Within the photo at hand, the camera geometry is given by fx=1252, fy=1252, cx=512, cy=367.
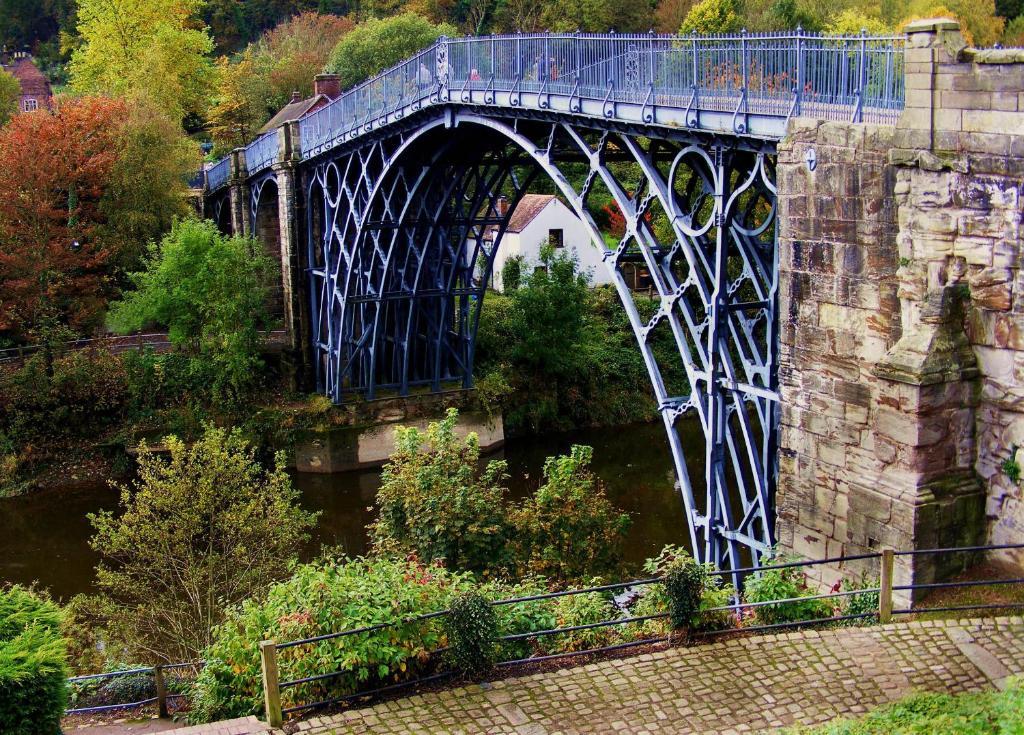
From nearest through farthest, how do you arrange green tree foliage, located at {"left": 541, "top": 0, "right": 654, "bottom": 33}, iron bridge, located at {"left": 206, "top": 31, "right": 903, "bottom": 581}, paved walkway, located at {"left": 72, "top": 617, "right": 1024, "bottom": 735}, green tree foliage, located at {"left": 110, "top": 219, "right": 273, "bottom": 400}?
paved walkway, located at {"left": 72, "top": 617, "right": 1024, "bottom": 735}, iron bridge, located at {"left": 206, "top": 31, "right": 903, "bottom": 581}, green tree foliage, located at {"left": 110, "top": 219, "right": 273, "bottom": 400}, green tree foliage, located at {"left": 541, "top": 0, "right": 654, "bottom": 33}

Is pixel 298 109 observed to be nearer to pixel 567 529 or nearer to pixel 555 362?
A: pixel 555 362

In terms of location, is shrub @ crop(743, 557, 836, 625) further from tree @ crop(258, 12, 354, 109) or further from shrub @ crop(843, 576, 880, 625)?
tree @ crop(258, 12, 354, 109)

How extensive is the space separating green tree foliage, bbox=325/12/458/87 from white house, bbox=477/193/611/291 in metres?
14.1

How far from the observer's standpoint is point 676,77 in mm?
18797

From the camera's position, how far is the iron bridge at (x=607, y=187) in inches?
659

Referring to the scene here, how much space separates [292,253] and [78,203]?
729 cm

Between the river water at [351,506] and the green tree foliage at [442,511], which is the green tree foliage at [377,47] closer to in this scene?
the river water at [351,506]

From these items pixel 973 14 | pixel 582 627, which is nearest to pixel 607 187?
pixel 582 627

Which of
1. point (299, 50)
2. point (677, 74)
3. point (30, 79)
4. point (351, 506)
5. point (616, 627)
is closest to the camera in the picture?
point (616, 627)

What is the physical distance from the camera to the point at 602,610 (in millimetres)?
14766

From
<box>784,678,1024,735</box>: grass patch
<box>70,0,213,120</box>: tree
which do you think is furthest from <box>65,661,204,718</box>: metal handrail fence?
<box>70,0,213,120</box>: tree

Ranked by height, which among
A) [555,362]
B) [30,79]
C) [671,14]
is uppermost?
[671,14]

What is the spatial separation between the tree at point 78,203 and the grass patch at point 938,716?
105ft

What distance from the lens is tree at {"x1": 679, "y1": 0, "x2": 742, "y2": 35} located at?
178ft
